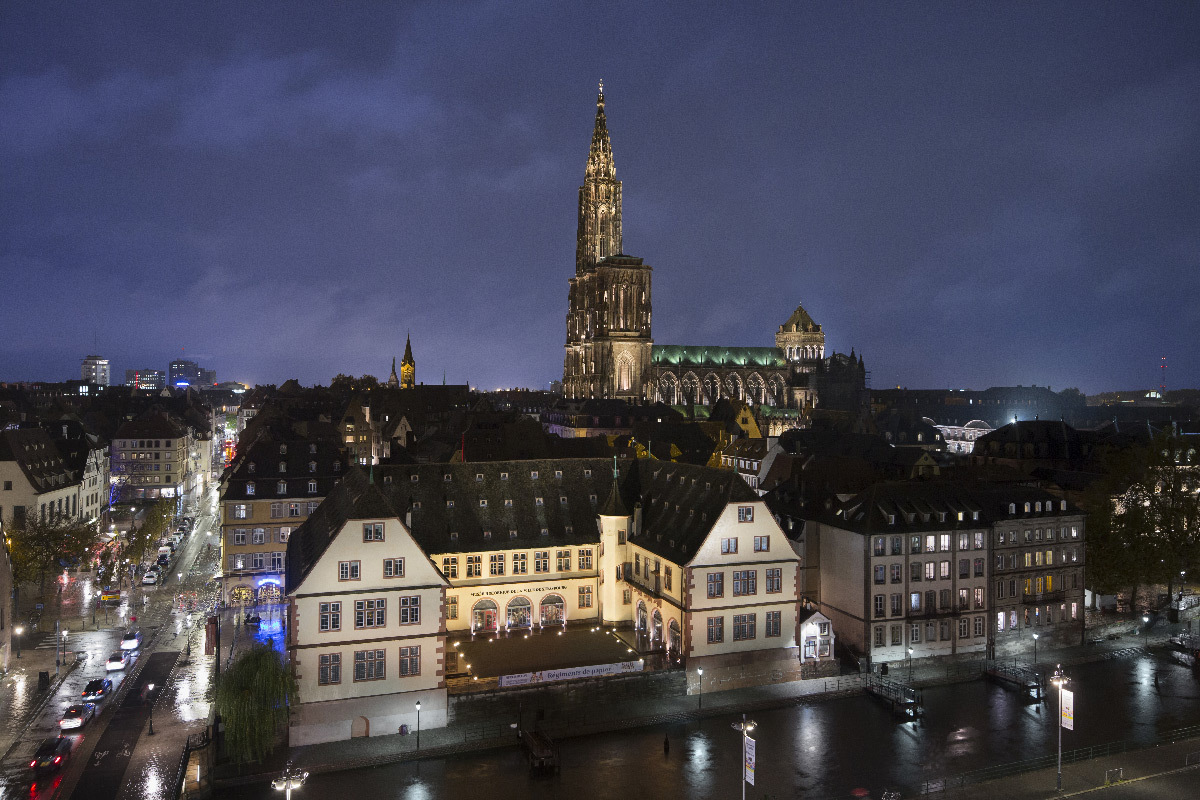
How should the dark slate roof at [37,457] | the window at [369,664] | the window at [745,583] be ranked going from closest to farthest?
the window at [369,664]
the window at [745,583]
the dark slate roof at [37,457]

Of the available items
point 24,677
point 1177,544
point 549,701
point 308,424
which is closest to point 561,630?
point 549,701

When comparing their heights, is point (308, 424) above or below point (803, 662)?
above

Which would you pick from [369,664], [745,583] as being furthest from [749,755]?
[369,664]

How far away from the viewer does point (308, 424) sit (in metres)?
101

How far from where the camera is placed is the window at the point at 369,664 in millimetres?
44531

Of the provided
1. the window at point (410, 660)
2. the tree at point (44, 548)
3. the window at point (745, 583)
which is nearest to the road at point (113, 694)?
the tree at point (44, 548)

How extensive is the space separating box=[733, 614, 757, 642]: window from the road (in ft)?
96.2

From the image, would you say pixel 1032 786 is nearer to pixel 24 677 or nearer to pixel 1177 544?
pixel 1177 544

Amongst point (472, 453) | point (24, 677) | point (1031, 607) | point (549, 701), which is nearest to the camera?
point (549, 701)

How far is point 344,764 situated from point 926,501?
1556 inches

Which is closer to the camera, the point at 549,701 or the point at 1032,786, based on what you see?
the point at 1032,786

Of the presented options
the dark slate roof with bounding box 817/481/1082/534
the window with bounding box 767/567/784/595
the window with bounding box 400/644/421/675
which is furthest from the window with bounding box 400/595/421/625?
the dark slate roof with bounding box 817/481/1082/534

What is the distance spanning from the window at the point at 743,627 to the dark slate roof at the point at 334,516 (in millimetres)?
20787

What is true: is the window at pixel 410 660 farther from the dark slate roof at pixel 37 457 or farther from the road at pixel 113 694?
the dark slate roof at pixel 37 457
